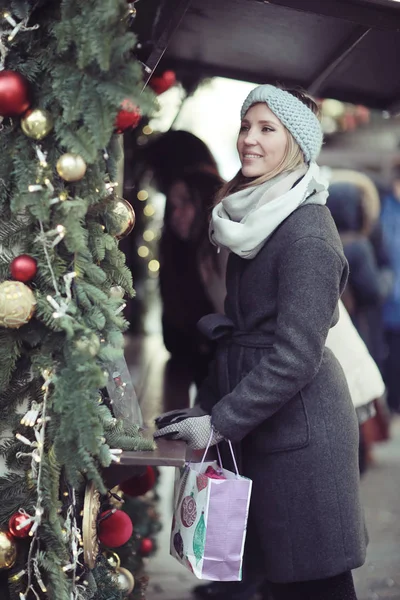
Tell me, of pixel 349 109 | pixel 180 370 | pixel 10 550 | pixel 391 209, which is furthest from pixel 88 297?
pixel 349 109

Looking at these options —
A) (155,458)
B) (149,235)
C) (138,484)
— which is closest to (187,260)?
(138,484)

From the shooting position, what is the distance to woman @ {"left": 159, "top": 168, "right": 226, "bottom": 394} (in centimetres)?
394

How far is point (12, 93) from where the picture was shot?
6.33ft

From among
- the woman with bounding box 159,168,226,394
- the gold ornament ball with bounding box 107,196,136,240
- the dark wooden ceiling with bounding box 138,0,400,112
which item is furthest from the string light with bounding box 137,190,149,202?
the gold ornament ball with bounding box 107,196,136,240

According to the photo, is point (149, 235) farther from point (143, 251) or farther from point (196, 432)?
point (196, 432)

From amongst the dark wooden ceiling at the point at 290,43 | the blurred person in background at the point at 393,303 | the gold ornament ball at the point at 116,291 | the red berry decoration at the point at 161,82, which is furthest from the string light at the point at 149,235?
the gold ornament ball at the point at 116,291

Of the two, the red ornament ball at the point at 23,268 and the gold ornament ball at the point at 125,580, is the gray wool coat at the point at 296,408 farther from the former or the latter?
the red ornament ball at the point at 23,268

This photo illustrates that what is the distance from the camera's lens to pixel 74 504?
2.17 meters

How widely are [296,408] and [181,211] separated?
1939mm

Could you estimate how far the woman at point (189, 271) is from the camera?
12.9 feet

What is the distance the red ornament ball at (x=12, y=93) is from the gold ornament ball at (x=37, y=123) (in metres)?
0.03

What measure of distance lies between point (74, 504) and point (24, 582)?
0.88ft

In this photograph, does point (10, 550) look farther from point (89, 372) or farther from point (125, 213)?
point (125, 213)

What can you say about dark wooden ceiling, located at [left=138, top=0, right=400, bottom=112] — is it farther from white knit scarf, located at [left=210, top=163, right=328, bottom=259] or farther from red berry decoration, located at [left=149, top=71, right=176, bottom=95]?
white knit scarf, located at [left=210, top=163, right=328, bottom=259]
